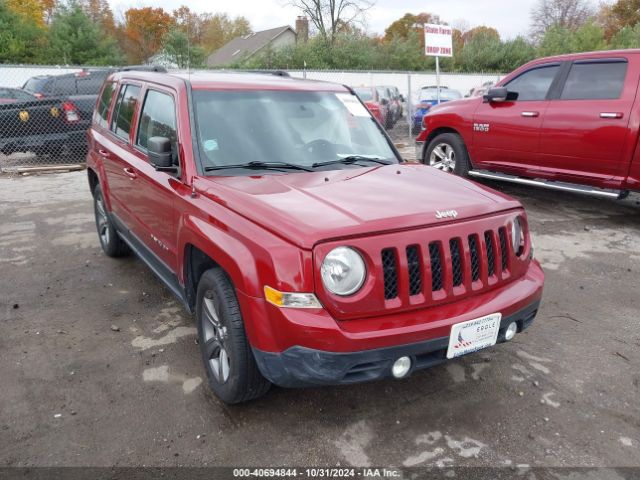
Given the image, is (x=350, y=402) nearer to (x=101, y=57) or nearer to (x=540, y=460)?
(x=540, y=460)

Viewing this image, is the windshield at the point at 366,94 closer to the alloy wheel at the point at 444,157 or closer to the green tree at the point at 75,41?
the alloy wheel at the point at 444,157

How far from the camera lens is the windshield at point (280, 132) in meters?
3.40

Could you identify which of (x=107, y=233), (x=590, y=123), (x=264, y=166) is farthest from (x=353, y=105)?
(x=590, y=123)

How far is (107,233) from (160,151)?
264cm

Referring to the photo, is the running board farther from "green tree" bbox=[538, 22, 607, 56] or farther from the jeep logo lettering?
"green tree" bbox=[538, 22, 607, 56]

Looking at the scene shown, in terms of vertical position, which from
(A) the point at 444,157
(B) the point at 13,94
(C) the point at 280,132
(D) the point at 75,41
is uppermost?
(D) the point at 75,41

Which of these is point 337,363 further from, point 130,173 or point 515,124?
point 515,124

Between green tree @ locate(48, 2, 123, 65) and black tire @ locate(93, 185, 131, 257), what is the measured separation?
29.6 m

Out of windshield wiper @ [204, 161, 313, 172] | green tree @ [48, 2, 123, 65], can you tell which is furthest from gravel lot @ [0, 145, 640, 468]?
green tree @ [48, 2, 123, 65]

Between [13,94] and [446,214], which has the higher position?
[13,94]

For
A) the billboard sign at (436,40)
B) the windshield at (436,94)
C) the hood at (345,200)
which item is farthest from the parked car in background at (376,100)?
the hood at (345,200)

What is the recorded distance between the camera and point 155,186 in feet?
12.2

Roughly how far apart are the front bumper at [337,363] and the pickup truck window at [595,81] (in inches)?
203

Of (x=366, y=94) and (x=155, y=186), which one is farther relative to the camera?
(x=366, y=94)
